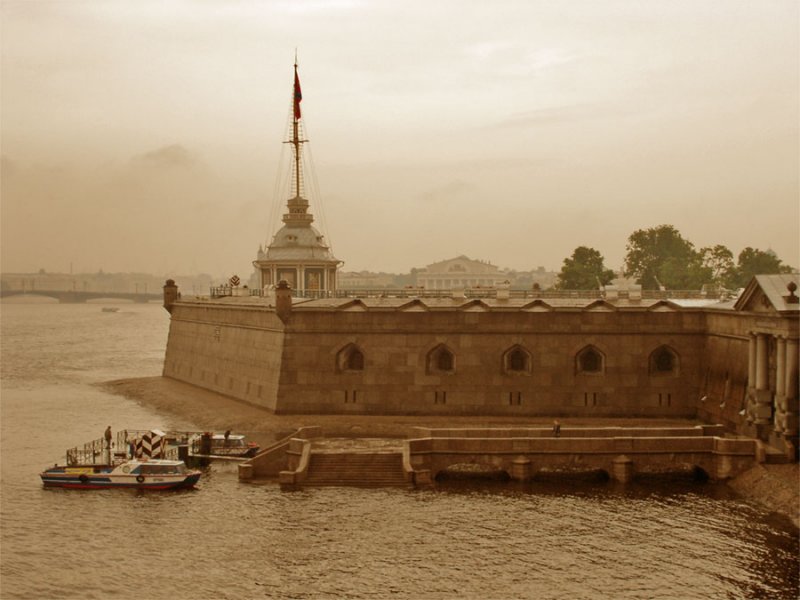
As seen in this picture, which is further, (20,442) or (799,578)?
(20,442)

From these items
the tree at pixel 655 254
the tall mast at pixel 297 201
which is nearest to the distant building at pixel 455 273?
the tree at pixel 655 254

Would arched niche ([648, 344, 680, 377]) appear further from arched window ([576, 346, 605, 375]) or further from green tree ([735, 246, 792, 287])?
green tree ([735, 246, 792, 287])

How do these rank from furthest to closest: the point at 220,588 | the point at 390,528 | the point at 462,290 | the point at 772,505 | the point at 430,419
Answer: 1. the point at 462,290
2. the point at 430,419
3. the point at 772,505
4. the point at 390,528
5. the point at 220,588

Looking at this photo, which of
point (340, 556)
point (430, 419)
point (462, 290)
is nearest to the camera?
point (340, 556)

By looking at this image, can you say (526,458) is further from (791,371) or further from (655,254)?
(655,254)

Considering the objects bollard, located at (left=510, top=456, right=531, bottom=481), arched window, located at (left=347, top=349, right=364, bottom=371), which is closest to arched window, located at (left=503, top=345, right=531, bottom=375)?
arched window, located at (left=347, top=349, right=364, bottom=371)

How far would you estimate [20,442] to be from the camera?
48375 millimetres


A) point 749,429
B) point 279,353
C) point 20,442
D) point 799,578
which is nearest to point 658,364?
point 749,429

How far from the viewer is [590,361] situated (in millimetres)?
48188

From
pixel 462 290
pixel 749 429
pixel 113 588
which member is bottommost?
pixel 113 588

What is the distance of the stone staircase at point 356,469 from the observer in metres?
36.9

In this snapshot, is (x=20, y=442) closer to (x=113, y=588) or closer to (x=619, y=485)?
(x=113, y=588)

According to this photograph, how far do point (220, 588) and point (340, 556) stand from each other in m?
3.72

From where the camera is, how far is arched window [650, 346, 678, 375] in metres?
47.7
